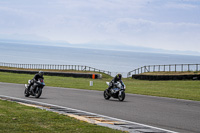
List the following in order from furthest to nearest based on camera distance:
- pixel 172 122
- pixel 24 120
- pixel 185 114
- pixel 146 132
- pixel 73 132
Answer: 1. pixel 185 114
2. pixel 172 122
3. pixel 24 120
4. pixel 146 132
5. pixel 73 132

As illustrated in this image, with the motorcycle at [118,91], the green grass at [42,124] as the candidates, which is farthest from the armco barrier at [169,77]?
the green grass at [42,124]

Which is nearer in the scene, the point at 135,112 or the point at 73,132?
the point at 73,132

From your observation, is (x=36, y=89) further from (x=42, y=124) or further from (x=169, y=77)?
(x=169, y=77)

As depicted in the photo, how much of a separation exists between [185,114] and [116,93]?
18.3ft

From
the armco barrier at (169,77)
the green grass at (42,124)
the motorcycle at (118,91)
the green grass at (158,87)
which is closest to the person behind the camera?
the green grass at (42,124)

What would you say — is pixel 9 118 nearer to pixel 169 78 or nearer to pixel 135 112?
pixel 135 112

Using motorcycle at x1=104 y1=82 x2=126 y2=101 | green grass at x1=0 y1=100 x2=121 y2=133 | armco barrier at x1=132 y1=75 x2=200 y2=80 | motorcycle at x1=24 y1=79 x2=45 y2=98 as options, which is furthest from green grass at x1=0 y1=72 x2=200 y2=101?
green grass at x1=0 y1=100 x2=121 y2=133

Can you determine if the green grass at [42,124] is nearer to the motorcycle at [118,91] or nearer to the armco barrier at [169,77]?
the motorcycle at [118,91]

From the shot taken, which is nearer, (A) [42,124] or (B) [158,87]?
(A) [42,124]

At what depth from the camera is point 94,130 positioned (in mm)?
8609

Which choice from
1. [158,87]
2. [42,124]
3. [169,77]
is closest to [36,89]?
[42,124]

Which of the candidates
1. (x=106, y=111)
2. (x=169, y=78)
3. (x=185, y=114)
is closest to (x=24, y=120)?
(x=106, y=111)

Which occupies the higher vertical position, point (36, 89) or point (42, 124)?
point (36, 89)

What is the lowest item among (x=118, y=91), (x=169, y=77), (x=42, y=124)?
(x=42, y=124)
